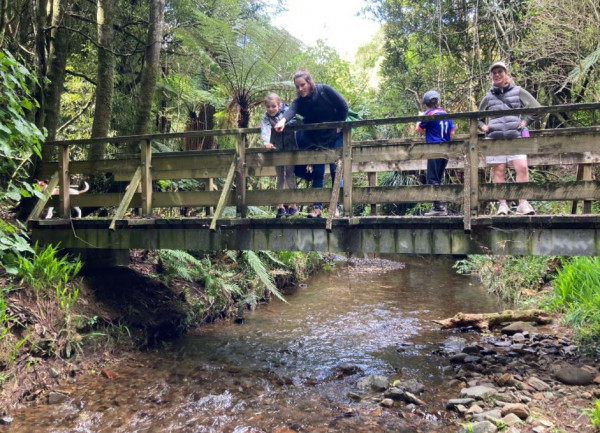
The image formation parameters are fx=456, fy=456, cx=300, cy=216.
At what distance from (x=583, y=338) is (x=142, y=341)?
21.4 ft

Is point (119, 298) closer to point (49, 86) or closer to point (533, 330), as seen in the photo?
point (49, 86)

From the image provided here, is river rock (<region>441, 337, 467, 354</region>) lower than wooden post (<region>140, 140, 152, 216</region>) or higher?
lower

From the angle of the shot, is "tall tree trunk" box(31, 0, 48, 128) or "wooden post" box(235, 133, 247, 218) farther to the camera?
"tall tree trunk" box(31, 0, 48, 128)

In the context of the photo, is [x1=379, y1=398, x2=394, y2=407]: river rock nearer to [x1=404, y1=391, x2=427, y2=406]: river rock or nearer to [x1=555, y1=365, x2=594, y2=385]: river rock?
[x1=404, y1=391, x2=427, y2=406]: river rock

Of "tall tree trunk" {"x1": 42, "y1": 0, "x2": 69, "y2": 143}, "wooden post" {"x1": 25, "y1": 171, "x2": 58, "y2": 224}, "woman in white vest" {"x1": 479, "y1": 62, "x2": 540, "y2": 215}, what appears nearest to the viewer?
"woman in white vest" {"x1": 479, "y1": 62, "x2": 540, "y2": 215}

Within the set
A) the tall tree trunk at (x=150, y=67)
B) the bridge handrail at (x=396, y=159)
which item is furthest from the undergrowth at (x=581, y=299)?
the tall tree trunk at (x=150, y=67)

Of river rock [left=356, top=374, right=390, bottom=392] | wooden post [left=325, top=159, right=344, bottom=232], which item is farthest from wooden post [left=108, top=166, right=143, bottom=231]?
river rock [left=356, top=374, right=390, bottom=392]

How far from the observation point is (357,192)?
6.01 metres

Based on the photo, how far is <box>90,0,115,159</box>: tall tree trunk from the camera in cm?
799

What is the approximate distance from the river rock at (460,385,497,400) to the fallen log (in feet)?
9.59

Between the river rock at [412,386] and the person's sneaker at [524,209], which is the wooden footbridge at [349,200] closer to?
the person's sneaker at [524,209]

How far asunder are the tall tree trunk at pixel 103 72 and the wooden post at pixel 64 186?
92 centimetres

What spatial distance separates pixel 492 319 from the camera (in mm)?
8141

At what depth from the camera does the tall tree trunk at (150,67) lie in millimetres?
8445
